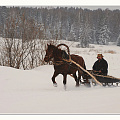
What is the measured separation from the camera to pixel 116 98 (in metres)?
4.12

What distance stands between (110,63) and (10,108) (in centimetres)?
1248

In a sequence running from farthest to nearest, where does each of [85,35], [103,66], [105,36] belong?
[85,35], [105,36], [103,66]

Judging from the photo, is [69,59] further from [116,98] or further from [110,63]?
[110,63]

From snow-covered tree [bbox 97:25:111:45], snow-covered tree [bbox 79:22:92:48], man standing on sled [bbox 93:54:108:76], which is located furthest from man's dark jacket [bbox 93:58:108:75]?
snow-covered tree [bbox 79:22:92:48]

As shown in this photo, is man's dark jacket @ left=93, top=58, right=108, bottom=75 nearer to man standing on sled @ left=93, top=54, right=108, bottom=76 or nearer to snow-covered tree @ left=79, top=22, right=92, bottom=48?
man standing on sled @ left=93, top=54, right=108, bottom=76

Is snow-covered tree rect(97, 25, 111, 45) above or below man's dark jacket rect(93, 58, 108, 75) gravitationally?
above

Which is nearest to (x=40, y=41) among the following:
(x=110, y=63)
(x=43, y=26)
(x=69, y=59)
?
(x=43, y=26)

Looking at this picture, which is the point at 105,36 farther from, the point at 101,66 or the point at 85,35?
the point at 101,66

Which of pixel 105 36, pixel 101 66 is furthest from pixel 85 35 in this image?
pixel 101 66

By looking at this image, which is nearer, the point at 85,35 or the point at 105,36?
the point at 105,36

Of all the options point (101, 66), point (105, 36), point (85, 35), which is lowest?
point (101, 66)

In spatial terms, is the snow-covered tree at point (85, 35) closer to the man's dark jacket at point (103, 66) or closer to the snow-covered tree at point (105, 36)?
the snow-covered tree at point (105, 36)

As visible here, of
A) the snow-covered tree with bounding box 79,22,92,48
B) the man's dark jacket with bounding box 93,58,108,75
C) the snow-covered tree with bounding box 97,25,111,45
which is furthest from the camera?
the snow-covered tree with bounding box 79,22,92,48

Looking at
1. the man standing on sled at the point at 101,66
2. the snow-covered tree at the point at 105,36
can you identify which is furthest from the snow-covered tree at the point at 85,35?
the man standing on sled at the point at 101,66
